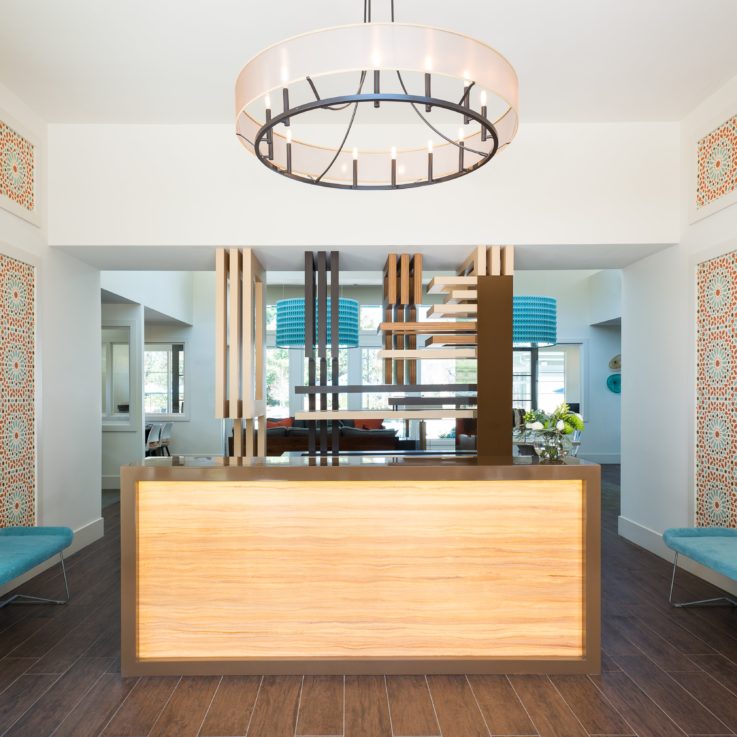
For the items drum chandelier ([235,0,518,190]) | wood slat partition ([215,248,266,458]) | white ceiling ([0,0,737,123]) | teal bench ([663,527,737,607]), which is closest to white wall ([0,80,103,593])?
white ceiling ([0,0,737,123])

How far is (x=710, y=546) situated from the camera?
3.29 meters

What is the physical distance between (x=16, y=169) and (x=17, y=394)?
5.04 ft

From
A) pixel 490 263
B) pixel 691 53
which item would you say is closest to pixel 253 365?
pixel 490 263

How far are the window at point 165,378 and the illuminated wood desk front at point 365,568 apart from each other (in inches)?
318

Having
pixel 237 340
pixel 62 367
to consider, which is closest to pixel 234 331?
pixel 237 340

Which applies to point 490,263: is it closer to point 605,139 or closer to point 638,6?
point 605,139

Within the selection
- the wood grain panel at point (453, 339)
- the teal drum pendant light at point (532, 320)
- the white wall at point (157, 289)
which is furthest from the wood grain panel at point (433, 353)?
the white wall at point (157, 289)

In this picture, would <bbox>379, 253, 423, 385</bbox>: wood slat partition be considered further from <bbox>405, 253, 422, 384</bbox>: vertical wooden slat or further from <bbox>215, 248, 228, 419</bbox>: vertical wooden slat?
<bbox>215, 248, 228, 419</bbox>: vertical wooden slat

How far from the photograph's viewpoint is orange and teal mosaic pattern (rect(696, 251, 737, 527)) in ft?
12.8

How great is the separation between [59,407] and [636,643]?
13.8ft

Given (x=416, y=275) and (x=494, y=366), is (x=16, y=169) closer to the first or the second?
(x=416, y=275)

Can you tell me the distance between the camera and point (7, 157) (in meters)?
3.96

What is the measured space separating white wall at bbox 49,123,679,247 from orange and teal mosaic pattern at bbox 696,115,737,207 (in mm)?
296

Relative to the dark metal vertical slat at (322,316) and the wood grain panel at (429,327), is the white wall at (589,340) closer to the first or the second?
the wood grain panel at (429,327)
